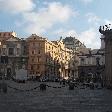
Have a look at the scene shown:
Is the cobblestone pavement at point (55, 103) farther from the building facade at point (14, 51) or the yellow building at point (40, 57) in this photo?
the building facade at point (14, 51)

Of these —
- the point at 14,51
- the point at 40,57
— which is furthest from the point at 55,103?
the point at 14,51

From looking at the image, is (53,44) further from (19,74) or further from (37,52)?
(19,74)

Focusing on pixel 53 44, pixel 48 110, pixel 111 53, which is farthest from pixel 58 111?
pixel 53 44

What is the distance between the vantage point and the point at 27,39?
442 feet

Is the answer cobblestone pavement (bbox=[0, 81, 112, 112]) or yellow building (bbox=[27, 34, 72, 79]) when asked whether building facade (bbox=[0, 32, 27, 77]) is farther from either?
A: cobblestone pavement (bbox=[0, 81, 112, 112])

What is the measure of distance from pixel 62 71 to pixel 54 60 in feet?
31.4

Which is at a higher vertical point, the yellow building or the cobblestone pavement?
the yellow building

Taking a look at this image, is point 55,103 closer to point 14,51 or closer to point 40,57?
point 40,57

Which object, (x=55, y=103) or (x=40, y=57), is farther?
(x=40, y=57)

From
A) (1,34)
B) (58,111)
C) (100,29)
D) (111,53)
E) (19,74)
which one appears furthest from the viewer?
(1,34)

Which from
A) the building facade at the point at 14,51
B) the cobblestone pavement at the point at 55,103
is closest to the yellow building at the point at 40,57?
the building facade at the point at 14,51

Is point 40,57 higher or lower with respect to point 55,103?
higher

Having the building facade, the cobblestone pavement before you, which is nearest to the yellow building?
the building facade

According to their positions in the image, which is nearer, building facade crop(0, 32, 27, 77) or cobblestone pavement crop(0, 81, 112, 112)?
cobblestone pavement crop(0, 81, 112, 112)
